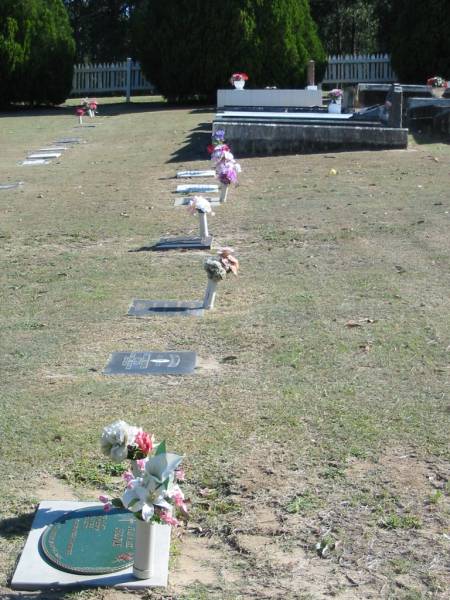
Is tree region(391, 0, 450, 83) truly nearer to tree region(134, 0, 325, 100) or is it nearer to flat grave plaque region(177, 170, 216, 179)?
tree region(134, 0, 325, 100)

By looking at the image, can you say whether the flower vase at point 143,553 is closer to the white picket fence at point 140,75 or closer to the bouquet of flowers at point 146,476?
the bouquet of flowers at point 146,476

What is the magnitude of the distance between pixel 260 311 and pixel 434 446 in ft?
8.36

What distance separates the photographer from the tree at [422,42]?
28.1 m

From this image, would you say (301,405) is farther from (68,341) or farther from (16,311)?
(16,311)

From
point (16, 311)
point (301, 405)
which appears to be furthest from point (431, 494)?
point (16, 311)

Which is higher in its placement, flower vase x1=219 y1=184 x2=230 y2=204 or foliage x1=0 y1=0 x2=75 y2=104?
foliage x1=0 y1=0 x2=75 y2=104

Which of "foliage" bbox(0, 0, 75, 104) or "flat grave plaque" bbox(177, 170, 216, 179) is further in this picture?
"foliage" bbox(0, 0, 75, 104)

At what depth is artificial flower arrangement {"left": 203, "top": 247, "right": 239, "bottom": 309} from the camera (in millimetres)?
6668

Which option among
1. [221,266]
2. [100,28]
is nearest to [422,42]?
[100,28]

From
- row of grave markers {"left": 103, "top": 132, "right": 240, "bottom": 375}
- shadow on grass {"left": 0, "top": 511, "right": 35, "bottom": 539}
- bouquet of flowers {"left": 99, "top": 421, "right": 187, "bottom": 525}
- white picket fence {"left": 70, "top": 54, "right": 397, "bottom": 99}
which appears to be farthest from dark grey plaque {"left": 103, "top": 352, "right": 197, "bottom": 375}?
white picket fence {"left": 70, "top": 54, "right": 397, "bottom": 99}

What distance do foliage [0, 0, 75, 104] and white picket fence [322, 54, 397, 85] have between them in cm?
931

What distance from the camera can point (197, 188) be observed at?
12.7m

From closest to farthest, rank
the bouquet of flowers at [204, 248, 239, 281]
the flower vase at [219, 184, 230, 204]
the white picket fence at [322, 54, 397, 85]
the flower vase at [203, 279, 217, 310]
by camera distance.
Result: the bouquet of flowers at [204, 248, 239, 281], the flower vase at [203, 279, 217, 310], the flower vase at [219, 184, 230, 204], the white picket fence at [322, 54, 397, 85]

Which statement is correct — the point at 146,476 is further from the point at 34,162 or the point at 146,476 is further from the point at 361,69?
the point at 361,69
